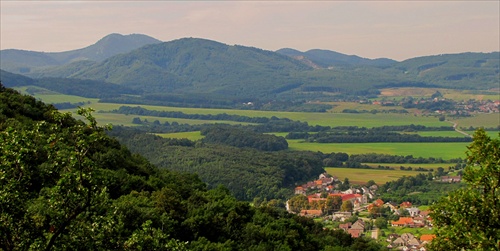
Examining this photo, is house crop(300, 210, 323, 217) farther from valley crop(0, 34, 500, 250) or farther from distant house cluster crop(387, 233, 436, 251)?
distant house cluster crop(387, 233, 436, 251)

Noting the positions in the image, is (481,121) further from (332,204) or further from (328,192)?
(332,204)

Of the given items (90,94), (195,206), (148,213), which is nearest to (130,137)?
(195,206)

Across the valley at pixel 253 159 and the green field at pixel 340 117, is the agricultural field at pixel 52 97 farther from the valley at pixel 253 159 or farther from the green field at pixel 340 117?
the green field at pixel 340 117

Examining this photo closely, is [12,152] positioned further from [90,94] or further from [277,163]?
[90,94]

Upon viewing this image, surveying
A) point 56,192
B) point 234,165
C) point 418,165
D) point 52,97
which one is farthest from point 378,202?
point 52,97

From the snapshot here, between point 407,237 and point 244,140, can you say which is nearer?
point 407,237

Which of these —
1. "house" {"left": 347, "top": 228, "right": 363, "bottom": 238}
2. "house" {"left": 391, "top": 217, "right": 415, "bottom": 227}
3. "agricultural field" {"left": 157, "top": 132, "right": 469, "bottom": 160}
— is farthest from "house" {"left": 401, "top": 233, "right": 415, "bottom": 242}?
"agricultural field" {"left": 157, "top": 132, "right": 469, "bottom": 160}

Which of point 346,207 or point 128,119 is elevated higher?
point 128,119
